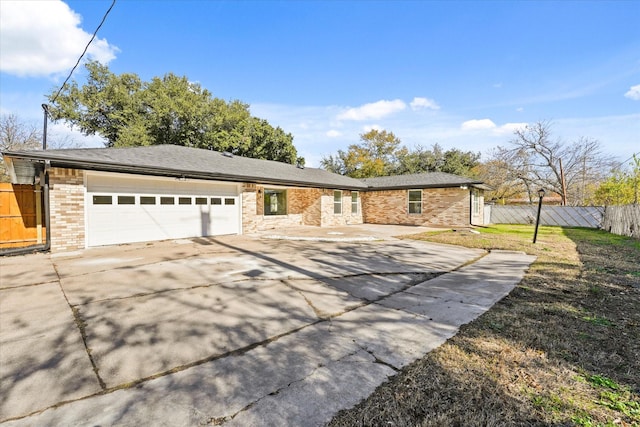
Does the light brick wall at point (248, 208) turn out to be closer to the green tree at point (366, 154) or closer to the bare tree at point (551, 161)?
the green tree at point (366, 154)

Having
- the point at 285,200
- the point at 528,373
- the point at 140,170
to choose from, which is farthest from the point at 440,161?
the point at 528,373

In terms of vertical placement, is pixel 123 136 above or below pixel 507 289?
above

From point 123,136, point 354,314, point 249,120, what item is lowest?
point 354,314

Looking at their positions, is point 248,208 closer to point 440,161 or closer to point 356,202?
point 356,202

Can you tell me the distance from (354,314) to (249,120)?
83.7ft

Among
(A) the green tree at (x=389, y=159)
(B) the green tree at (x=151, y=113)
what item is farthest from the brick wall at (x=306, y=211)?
(A) the green tree at (x=389, y=159)

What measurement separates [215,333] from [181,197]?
8.56m

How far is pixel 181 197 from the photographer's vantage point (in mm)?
10531

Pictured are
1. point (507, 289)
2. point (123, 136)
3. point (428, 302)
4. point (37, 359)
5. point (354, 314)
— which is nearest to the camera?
point (37, 359)

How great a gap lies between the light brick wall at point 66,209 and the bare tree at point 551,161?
30.6 metres

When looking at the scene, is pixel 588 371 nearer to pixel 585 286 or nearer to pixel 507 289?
pixel 507 289

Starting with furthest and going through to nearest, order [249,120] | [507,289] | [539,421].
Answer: [249,120], [507,289], [539,421]

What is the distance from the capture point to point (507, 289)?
16.3 feet

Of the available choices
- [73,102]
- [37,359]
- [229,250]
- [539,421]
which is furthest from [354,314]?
[73,102]
